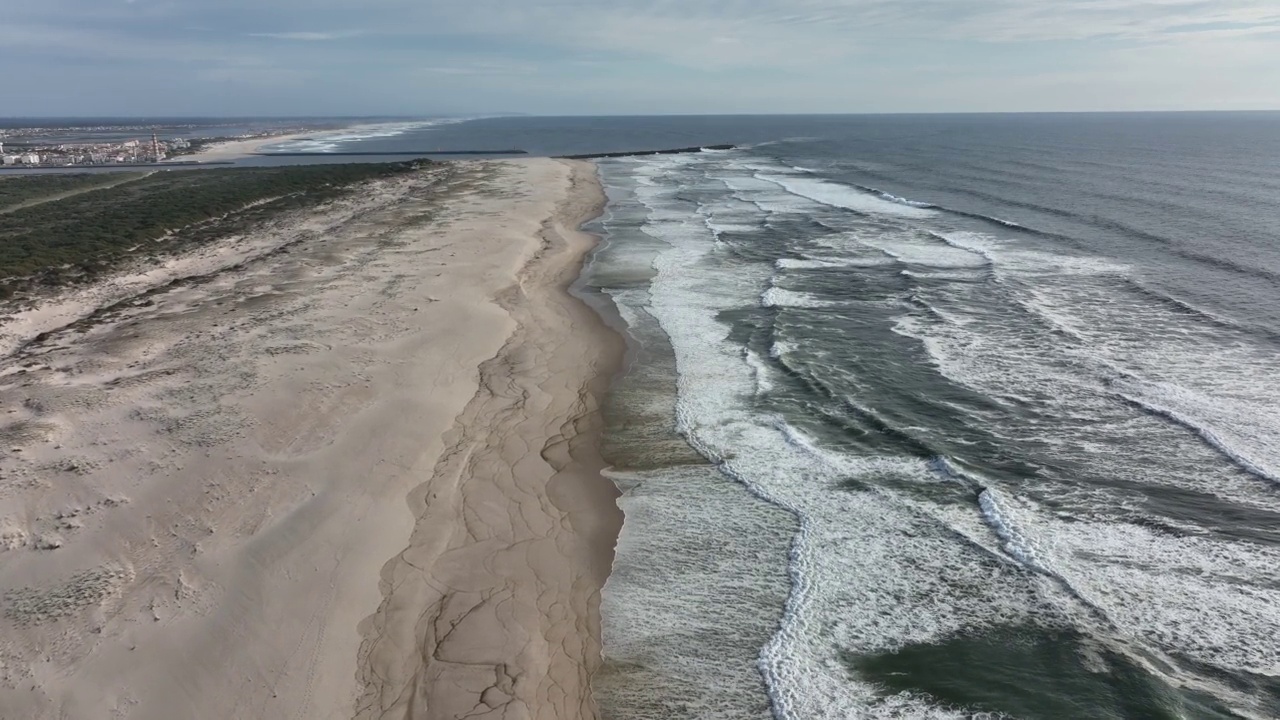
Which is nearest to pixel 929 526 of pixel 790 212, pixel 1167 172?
pixel 790 212

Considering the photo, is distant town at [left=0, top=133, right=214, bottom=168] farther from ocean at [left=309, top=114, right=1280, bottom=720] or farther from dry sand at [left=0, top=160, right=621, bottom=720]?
ocean at [left=309, top=114, right=1280, bottom=720]

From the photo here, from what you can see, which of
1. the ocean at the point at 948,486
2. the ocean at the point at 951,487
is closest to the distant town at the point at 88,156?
the ocean at the point at 951,487

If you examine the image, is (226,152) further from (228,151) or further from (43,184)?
(43,184)

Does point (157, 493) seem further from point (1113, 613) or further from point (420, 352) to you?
point (1113, 613)

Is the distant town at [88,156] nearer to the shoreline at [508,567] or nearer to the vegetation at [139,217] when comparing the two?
the vegetation at [139,217]

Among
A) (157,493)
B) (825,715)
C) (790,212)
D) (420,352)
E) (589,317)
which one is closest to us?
(825,715)

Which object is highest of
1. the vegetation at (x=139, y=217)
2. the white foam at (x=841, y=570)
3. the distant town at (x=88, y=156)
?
the distant town at (x=88, y=156)

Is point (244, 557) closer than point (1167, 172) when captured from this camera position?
Yes

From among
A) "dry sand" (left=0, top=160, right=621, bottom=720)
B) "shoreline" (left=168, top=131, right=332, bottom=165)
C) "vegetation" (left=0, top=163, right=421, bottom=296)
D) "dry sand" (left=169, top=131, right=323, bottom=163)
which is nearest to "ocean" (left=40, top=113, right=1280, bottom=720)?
"dry sand" (left=0, top=160, right=621, bottom=720)
